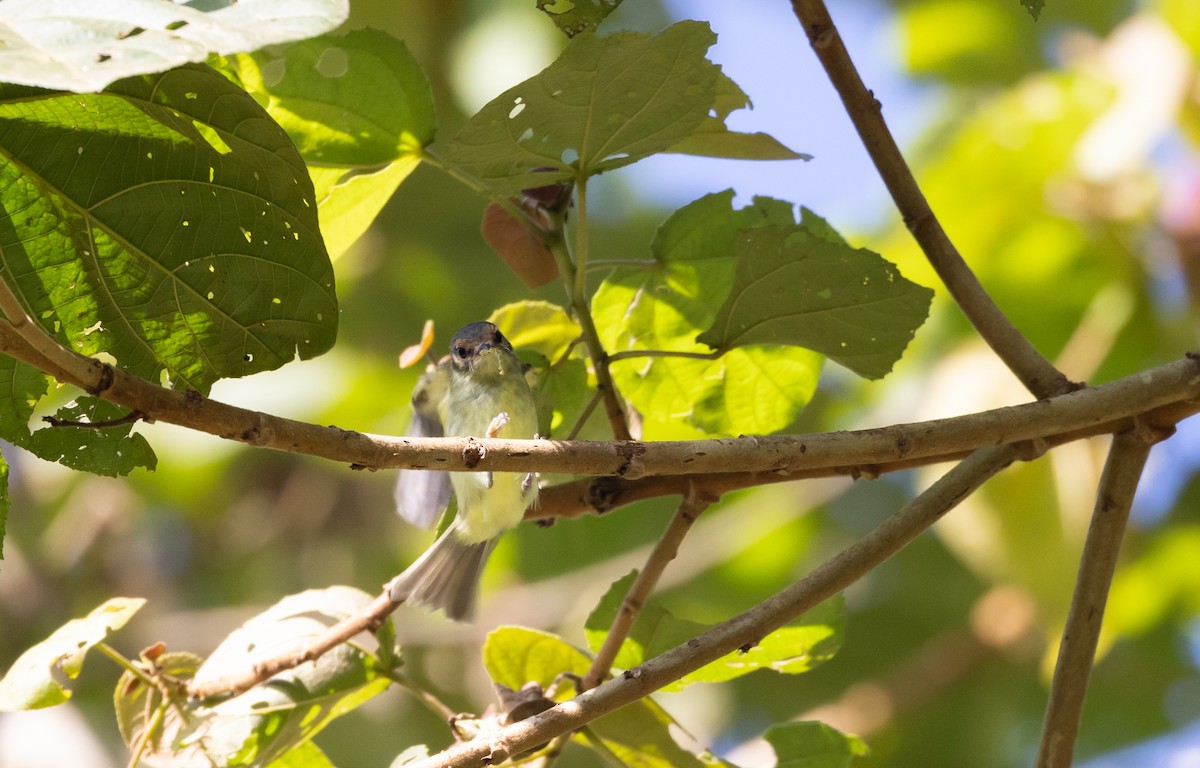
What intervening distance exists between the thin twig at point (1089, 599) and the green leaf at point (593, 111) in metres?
0.82

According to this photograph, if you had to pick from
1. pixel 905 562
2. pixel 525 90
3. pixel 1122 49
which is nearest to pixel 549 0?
pixel 525 90

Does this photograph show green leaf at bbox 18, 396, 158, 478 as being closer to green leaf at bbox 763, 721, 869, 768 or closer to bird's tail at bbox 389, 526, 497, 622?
bird's tail at bbox 389, 526, 497, 622

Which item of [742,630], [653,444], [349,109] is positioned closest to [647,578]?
[742,630]

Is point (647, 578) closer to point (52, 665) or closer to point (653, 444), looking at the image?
point (653, 444)

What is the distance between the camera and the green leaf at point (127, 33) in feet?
3.52

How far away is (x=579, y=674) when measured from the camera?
6.94 ft

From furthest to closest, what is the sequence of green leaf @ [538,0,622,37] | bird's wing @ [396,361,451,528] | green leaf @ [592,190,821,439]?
bird's wing @ [396,361,451,528]
green leaf @ [592,190,821,439]
green leaf @ [538,0,622,37]

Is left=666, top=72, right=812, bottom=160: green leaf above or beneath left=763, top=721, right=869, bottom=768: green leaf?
above

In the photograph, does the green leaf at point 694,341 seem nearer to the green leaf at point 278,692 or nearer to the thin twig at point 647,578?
the thin twig at point 647,578

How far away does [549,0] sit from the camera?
5.90 feet

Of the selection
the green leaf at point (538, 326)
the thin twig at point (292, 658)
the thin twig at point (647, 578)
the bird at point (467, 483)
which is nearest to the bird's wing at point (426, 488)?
the bird at point (467, 483)

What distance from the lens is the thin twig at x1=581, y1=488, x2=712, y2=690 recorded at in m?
1.85

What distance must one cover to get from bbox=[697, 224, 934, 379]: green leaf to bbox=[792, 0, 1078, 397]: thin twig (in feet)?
0.35

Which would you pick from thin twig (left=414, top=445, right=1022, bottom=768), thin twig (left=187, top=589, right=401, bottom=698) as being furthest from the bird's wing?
thin twig (left=414, top=445, right=1022, bottom=768)
